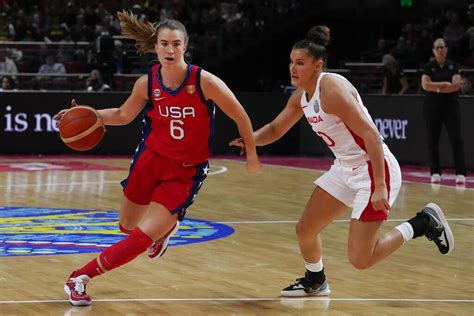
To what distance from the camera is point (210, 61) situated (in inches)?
925

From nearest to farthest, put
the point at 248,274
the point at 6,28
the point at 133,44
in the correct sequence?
1. the point at 248,274
2. the point at 133,44
3. the point at 6,28

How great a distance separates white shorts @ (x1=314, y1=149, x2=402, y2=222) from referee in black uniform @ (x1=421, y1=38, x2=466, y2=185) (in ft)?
25.6

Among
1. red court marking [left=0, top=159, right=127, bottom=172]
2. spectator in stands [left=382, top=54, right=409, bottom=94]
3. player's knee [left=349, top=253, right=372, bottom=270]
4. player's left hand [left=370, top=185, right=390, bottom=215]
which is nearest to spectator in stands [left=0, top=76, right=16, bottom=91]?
red court marking [left=0, top=159, right=127, bottom=172]

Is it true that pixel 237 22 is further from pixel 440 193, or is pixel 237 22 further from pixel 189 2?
pixel 440 193

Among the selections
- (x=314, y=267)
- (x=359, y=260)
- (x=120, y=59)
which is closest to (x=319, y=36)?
(x=359, y=260)

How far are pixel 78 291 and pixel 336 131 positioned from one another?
1853 millimetres

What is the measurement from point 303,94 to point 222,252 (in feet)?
7.64

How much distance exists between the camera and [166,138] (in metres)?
6.58

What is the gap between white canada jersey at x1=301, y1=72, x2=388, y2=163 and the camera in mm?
6398

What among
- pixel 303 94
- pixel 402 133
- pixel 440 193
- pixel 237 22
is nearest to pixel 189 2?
pixel 237 22

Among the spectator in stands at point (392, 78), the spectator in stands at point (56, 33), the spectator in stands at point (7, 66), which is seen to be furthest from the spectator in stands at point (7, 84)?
the spectator in stands at point (392, 78)

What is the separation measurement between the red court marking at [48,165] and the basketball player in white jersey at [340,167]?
9996mm

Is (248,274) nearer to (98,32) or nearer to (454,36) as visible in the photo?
(454,36)

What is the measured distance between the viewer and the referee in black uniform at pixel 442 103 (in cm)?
1415
